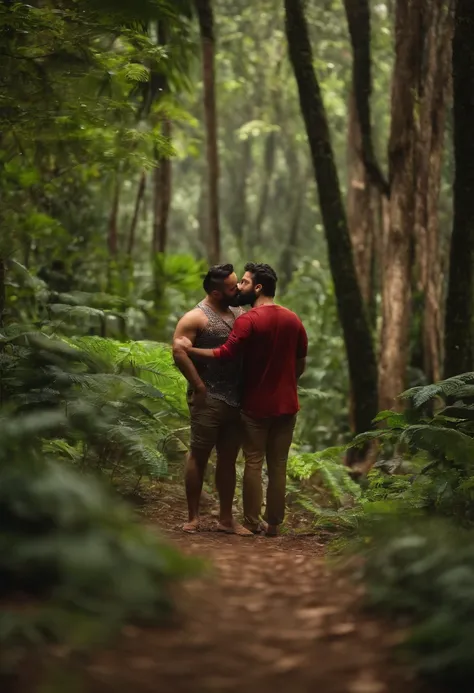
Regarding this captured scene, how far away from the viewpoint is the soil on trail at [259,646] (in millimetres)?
3191

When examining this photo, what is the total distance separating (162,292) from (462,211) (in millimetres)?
6452

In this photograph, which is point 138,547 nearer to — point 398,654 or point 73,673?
point 73,673

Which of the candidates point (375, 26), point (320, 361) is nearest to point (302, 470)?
point (320, 361)

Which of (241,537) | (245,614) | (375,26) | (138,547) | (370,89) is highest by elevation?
(375,26)

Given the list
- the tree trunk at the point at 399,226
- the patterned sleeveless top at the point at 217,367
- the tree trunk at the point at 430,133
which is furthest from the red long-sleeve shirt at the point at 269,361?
the tree trunk at the point at 430,133

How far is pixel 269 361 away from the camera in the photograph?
676cm

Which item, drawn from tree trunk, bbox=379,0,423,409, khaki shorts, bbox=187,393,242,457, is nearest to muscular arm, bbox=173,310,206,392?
khaki shorts, bbox=187,393,242,457

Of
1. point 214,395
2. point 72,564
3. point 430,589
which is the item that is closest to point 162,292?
point 214,395

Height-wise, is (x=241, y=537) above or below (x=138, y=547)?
below

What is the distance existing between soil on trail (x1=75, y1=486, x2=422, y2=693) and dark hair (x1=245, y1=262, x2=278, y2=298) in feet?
9.28

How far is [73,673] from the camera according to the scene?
3.14m

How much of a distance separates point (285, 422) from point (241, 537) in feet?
3.20

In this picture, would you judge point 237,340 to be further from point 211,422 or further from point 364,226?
point 364,226

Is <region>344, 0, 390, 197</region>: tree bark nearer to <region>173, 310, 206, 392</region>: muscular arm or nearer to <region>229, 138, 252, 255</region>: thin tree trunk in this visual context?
<region>173, 310, 206, 392</region>: muscular arm
